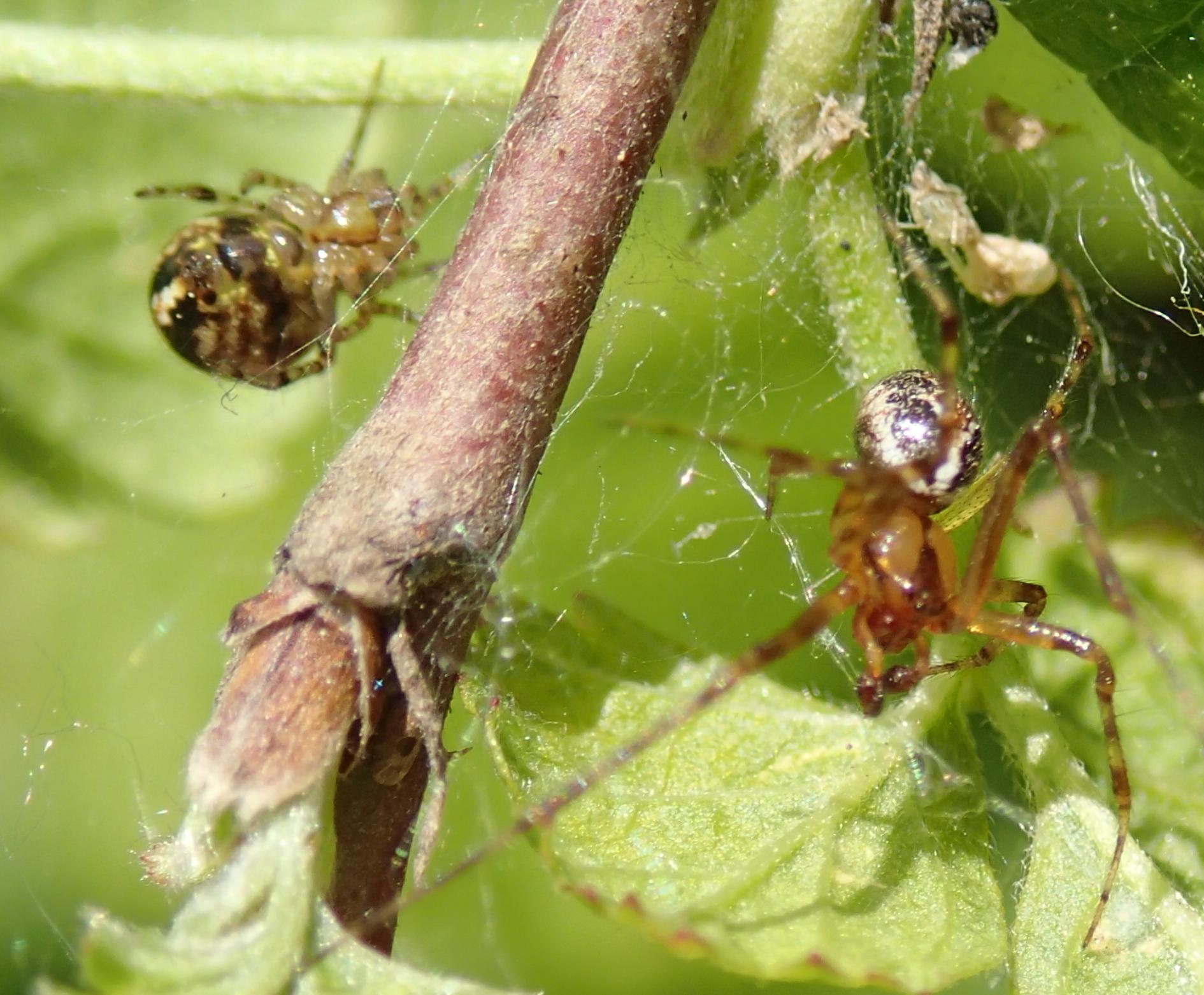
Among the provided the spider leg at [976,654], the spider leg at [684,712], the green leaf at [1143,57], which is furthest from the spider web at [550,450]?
the spider leg at [684,712]

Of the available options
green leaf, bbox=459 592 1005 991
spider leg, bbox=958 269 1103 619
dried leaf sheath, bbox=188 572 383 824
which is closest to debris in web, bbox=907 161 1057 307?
spider leg, bbox=958 269 1103 619

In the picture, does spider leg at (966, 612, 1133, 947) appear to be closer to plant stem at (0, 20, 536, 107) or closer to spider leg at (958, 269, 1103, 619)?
spider leg at (958, 269, 1103, 619)

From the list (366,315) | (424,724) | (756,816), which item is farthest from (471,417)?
(366,315)

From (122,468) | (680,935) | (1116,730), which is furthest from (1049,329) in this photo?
(122,468)

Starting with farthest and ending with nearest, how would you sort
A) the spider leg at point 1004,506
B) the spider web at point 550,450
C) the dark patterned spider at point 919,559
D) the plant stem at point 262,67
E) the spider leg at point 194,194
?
the spider leg at point 194,194
the spider web at point 550,450
the plant stem at point 262,67
the spider leg at point 1004,506
the dark patterned spider at point 919,559

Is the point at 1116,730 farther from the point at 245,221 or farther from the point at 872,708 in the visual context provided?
the point at 245,221

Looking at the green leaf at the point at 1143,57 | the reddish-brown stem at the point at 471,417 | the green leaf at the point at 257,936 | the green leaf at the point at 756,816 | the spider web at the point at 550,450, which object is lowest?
the spider web at the point at 550,450

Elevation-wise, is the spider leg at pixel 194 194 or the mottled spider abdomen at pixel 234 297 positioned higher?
the mottled spider abdomen at pixel 234 297

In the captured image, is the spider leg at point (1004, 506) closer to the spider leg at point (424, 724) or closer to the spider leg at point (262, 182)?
the spider leg at point (424, 724)
